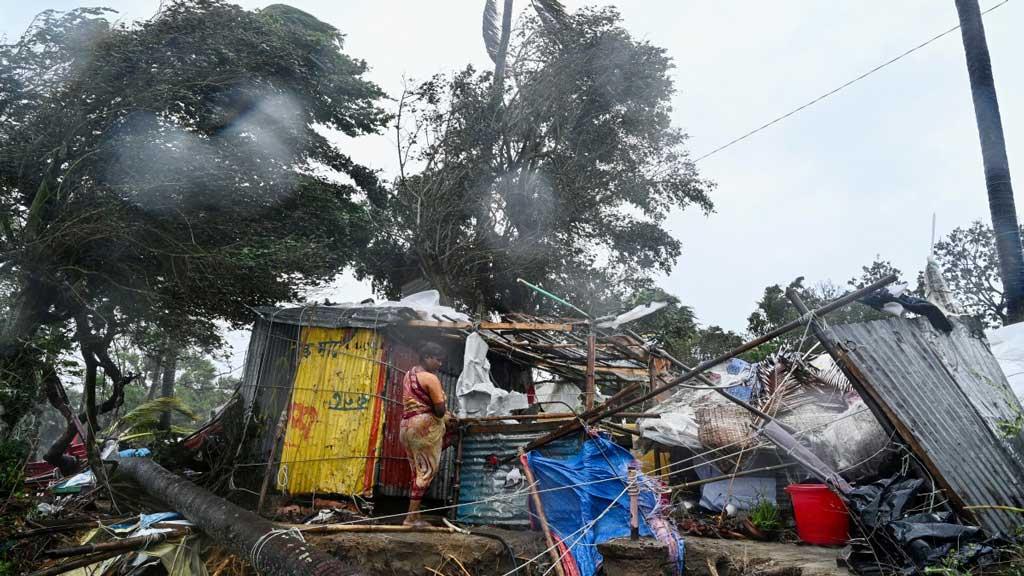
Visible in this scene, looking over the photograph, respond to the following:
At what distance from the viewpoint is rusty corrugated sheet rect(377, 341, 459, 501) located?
26.9 feet

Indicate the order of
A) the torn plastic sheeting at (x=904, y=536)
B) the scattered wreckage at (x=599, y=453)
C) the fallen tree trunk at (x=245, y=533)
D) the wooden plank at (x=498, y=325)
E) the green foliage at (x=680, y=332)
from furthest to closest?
the green foliage at (x=680, y=332) < the wooden plank at (x=498, y=325) < the scattered wreckage at (x=599, y=453) < the fallen tree trunk at (x=245, y=533) < the torn plastic sheeting at (x=904, y=536)

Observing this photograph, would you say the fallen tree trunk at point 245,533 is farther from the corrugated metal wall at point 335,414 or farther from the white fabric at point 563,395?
the white fabric at point 563,395

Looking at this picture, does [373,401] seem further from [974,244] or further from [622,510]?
[974,244]

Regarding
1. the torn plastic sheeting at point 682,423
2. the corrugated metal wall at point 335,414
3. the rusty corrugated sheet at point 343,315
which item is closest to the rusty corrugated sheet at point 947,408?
the torn plastic sheeting at point 682,423

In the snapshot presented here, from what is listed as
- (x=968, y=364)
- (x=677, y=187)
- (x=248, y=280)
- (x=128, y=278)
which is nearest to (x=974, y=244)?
(x=677, y=187)

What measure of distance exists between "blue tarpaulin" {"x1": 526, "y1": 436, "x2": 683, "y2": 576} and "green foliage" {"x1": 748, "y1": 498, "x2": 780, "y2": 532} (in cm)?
164

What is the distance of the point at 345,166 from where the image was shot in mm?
19172

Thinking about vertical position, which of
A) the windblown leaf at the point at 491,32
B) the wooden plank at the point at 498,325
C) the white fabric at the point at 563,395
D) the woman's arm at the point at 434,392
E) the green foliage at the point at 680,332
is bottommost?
the woman's arm at the point at 434,392

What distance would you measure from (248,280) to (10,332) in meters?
3.97

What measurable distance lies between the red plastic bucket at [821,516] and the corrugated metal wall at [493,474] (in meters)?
2.34

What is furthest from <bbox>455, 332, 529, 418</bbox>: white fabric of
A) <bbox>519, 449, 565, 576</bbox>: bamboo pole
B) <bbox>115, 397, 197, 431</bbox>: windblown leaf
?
<bbox>115, 397, 197, 431</bbox>: windblown leaf

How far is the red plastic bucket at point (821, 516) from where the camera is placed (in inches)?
220

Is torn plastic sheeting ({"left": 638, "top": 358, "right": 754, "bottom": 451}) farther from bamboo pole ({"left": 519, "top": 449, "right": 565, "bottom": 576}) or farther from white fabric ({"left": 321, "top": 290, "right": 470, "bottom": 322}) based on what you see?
white fabric ({"left": 321, "top": 290, "right": 470, "bottom": 322})

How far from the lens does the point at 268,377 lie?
905cm
